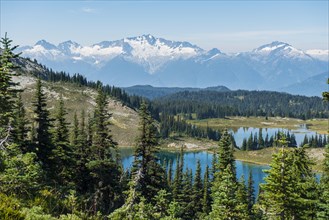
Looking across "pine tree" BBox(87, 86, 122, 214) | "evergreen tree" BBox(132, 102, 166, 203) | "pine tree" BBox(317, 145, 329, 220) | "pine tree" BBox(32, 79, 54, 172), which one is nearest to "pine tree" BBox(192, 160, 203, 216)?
"pine tree" BBox(87, 86, 122, 214)

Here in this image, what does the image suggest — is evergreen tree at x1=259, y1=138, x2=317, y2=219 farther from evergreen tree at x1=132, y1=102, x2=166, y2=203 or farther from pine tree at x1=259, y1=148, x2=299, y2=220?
evergreen tree at x1=132, y1=102, x2=166, y2=203

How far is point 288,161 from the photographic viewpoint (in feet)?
91.8

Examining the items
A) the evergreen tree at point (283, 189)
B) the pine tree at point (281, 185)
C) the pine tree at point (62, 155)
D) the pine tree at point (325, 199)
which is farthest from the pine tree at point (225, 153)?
the pine tree at point (62, 155)

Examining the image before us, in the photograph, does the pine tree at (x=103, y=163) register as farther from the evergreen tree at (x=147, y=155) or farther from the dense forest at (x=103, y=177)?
the evergreen tree at (x=147, y=155)

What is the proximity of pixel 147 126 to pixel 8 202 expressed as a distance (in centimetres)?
2387

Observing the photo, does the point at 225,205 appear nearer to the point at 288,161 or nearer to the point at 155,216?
the point at 288,161

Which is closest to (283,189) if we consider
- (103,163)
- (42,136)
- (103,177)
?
(103,163)

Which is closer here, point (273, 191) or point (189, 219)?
point (273, 191)

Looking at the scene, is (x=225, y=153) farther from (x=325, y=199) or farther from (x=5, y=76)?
(x=5, y=76)

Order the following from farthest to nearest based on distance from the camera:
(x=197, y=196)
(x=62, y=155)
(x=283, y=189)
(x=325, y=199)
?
(x=197, y=196) → (x=62, y=155) → (x=325, y=199) → (x=283, y=189)

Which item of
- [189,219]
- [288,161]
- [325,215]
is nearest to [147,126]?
[288,161]

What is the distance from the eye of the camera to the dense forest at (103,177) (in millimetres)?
18562

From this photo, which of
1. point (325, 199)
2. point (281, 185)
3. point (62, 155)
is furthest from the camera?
point (62, 155)

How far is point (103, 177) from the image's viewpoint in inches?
1638
